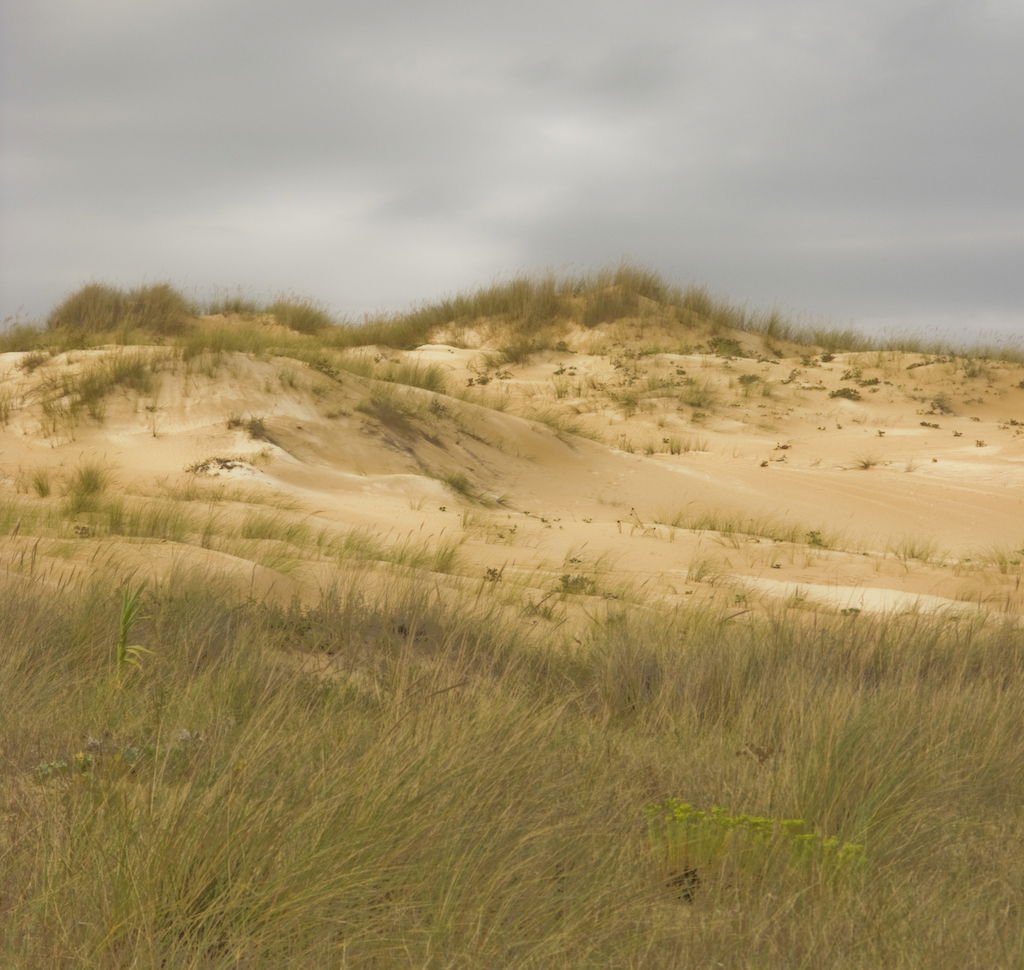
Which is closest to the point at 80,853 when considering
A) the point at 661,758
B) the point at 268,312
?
the point at 661,758

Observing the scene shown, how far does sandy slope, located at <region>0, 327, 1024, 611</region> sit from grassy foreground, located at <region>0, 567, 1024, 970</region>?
169 cm

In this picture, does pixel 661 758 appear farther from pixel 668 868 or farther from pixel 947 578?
pixel 947 578

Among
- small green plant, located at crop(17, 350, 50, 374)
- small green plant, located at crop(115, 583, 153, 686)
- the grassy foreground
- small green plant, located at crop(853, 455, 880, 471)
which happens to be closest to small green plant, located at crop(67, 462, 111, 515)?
small green plant, located at crop(17, 350, 50, 374)

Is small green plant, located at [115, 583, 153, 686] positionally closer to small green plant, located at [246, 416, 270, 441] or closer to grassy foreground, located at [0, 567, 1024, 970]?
grassy foreground, located at [0, 567, 1024, 970]

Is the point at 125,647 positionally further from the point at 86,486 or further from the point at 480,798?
the point at 86,486

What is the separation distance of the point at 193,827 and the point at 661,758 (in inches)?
67.9

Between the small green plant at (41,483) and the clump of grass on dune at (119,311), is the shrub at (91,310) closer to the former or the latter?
the clump of grass on dune at (119,311)

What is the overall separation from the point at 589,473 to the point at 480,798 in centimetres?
1151

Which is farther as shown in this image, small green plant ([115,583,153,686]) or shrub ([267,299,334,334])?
shrub ([267,299,334,334])

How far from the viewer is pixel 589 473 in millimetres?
14289

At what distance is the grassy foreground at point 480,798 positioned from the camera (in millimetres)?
2199

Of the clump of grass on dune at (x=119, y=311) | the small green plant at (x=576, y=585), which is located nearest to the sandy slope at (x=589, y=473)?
the small green plant at (x=576, y=585)

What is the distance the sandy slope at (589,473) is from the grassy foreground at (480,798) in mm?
1693

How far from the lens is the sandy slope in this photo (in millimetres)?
8227
